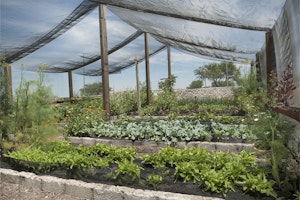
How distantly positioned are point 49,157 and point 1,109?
4.68 feet

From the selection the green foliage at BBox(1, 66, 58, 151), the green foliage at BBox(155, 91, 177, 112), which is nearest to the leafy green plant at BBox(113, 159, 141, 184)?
the green foliage at BBox(1, 66, 58, 151)

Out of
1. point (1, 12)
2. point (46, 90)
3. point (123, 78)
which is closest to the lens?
point (46, 90)

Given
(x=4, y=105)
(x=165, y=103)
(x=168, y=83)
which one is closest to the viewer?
(x=4, y=105)

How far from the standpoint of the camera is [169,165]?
3.58 m

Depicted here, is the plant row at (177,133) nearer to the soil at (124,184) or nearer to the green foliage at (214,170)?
the green foliage at (214,170)

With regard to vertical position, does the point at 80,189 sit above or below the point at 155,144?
below

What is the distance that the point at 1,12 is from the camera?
20.2 feet

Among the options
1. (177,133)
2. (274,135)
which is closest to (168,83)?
(177,133)

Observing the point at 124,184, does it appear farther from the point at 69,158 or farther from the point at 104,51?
the point at 104,51

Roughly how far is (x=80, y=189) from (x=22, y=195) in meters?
0.79

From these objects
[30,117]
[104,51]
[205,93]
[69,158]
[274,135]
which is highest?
[104,51]

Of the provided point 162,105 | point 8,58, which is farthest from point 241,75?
point 8,58

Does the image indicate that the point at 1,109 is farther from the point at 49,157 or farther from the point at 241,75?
the point at 241,75

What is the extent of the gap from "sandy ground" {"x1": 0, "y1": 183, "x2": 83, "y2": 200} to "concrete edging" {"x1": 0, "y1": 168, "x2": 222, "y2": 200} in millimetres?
47
